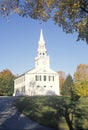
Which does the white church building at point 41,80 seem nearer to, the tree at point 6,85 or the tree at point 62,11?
the tree at point 6,85

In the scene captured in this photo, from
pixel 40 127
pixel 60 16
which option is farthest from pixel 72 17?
→ pixel 40 127

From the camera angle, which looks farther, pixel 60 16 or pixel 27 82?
pixel 27 82

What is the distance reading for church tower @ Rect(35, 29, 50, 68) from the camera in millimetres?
100144

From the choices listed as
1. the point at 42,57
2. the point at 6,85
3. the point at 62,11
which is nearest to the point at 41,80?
the point at 42,57

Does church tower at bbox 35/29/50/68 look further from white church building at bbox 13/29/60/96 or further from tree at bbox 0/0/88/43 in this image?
tree at bbox 0/0/88/43

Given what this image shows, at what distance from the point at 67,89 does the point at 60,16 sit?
259ft

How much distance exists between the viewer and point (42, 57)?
102 metres

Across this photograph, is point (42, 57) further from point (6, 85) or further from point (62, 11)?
point (62, 11)

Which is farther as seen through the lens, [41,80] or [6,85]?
[6,85]

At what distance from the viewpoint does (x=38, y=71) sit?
96875mm

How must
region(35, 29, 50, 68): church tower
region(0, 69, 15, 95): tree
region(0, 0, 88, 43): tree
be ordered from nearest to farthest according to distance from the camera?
region(0, 0, 88, 43): tree → region(0, 69, 15, 95): tree → region(35, 29, 50, 68): church tower

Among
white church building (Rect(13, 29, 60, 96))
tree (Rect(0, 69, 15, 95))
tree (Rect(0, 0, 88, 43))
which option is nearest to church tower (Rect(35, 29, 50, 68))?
white church building (Rect(13, 29, 60, 96))

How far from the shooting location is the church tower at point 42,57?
10014cm

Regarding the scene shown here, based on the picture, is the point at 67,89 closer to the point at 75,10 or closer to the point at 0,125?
the point at 0,125
